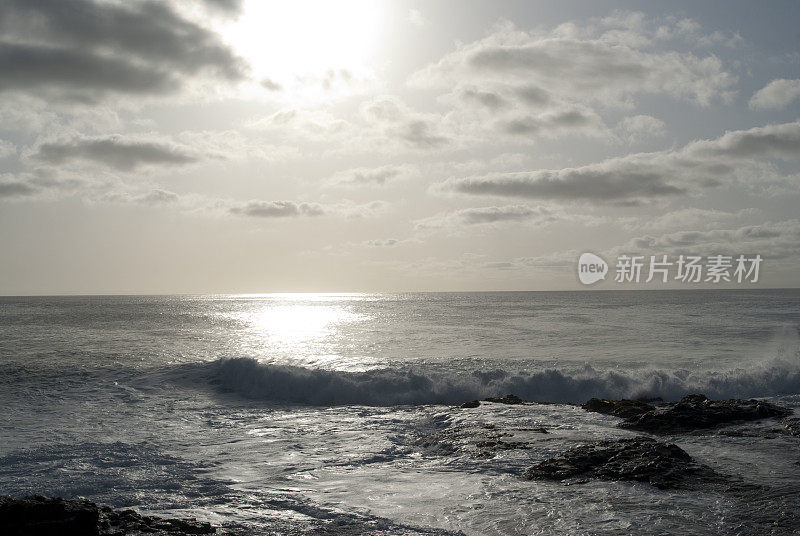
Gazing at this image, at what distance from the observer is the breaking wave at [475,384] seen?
24.6 m

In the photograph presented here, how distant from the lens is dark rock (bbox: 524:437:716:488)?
10.5 metres

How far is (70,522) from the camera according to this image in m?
7.58

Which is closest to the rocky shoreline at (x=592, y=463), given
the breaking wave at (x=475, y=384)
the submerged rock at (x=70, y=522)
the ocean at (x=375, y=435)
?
the submerged rock at (x=70, y=522)

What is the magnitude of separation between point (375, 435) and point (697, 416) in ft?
31.0

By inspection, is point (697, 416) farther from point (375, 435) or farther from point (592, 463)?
point (375, 435)

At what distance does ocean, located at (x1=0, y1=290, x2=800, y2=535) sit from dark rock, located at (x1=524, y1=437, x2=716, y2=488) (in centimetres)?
42

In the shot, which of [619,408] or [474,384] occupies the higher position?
[619,408]

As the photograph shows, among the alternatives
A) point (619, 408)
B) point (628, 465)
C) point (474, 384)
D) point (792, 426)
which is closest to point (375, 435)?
point (628, 465)

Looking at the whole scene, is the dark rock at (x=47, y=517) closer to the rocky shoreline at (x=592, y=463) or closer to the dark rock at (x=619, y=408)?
the rocky shoreline at (x=592, y=463)

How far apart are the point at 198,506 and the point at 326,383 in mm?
15451

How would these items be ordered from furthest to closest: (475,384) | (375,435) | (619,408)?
(475,384), (619,408), (375,435)

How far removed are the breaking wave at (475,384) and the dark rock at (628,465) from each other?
12.6m

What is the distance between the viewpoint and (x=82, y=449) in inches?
557

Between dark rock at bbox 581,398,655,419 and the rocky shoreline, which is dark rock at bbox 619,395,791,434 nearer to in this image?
the rocky shoreline
